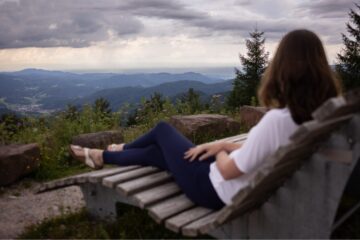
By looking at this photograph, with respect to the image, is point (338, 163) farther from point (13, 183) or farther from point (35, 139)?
point (35, 139)

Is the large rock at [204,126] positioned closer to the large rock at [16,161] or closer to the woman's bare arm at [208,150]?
the large rock at [16,161]

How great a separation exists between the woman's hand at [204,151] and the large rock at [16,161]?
126 inches

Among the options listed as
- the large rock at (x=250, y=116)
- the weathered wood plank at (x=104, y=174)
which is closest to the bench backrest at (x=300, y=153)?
the weathered wood plank at (x=104, y=174)

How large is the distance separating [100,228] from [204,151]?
1.31m

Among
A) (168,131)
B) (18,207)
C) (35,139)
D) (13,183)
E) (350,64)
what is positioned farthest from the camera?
(350,64)

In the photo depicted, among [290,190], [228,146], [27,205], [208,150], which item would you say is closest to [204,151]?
[208,150]

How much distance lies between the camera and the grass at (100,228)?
12.7 ft

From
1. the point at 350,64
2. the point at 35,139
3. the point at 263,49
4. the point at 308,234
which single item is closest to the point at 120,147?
the point at 308,234

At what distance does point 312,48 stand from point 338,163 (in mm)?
738

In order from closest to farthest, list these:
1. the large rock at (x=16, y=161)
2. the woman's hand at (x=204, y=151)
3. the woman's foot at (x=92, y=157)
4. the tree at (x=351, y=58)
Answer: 1. the woman's hand at (x=204, y=151)
2. the woman's foot at (x=92, y=157)
3. the large rock at (x=16, y=161)
4. the tree at (x=351, y=58)

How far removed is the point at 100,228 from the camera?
13.1 ft

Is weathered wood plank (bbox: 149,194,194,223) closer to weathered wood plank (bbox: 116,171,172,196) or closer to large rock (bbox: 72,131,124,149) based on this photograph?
weathered wood plank (bbox: 116,171,172,196)

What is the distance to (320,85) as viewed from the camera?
9.05ft

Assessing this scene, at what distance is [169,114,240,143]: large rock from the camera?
734 centimetres
